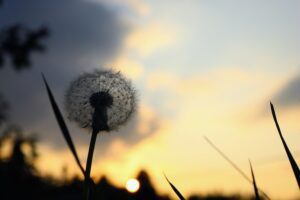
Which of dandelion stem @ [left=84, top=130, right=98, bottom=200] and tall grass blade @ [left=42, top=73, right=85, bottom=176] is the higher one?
tall grass blade @ [left=42, top=73, right=85, bottom=176]

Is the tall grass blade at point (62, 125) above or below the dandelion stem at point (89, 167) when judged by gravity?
above

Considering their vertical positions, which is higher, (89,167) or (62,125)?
(62,125)

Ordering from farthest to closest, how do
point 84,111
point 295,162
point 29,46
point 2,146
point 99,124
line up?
point 2,146
point 29,46
point 84,111
point 99,124
point 295,162

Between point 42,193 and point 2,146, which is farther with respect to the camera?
point 42,193

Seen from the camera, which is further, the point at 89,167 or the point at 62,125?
the point at 89,167

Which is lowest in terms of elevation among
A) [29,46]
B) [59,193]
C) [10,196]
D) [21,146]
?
[59,193]

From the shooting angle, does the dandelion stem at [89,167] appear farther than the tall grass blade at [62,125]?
Yes

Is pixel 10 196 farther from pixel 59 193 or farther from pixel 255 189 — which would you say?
pixel 255 189

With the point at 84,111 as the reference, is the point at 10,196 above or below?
below

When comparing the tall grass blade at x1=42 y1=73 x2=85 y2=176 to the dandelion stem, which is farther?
the dandelion stem

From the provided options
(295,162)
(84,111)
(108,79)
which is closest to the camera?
(295,162)

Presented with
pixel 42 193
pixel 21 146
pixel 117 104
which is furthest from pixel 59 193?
pixel 117 104
